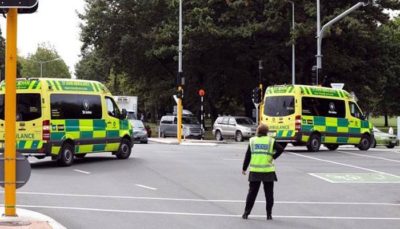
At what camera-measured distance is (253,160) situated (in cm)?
1027

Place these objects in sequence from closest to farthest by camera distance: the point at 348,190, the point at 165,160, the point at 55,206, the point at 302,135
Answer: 1. the point at 55,206
2. the point at 348,190
3. the point at 165,160
4. the point at 302,135

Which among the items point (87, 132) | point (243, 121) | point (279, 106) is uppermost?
point (279, 106)

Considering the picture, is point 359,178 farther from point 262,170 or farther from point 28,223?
point 28,223

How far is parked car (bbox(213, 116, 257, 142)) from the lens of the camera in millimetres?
40312

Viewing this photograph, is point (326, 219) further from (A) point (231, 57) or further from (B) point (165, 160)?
(A) point (231, 57)

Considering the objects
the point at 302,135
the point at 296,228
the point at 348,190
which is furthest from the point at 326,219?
the point at 302,135

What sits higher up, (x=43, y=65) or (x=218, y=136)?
(x=43, y=65)

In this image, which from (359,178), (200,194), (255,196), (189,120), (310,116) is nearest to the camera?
(255,196)

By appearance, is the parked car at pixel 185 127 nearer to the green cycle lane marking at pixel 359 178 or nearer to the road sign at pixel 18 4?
the green cycle lane marking at pixel 359 178

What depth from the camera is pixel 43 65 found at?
4289 inches

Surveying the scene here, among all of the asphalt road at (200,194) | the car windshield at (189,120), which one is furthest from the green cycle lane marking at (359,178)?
the car windshield at (189,120)

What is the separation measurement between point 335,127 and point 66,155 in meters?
12.9

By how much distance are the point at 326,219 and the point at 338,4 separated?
1352 inches

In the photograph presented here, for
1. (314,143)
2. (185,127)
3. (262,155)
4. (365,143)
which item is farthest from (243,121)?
(262,155)
